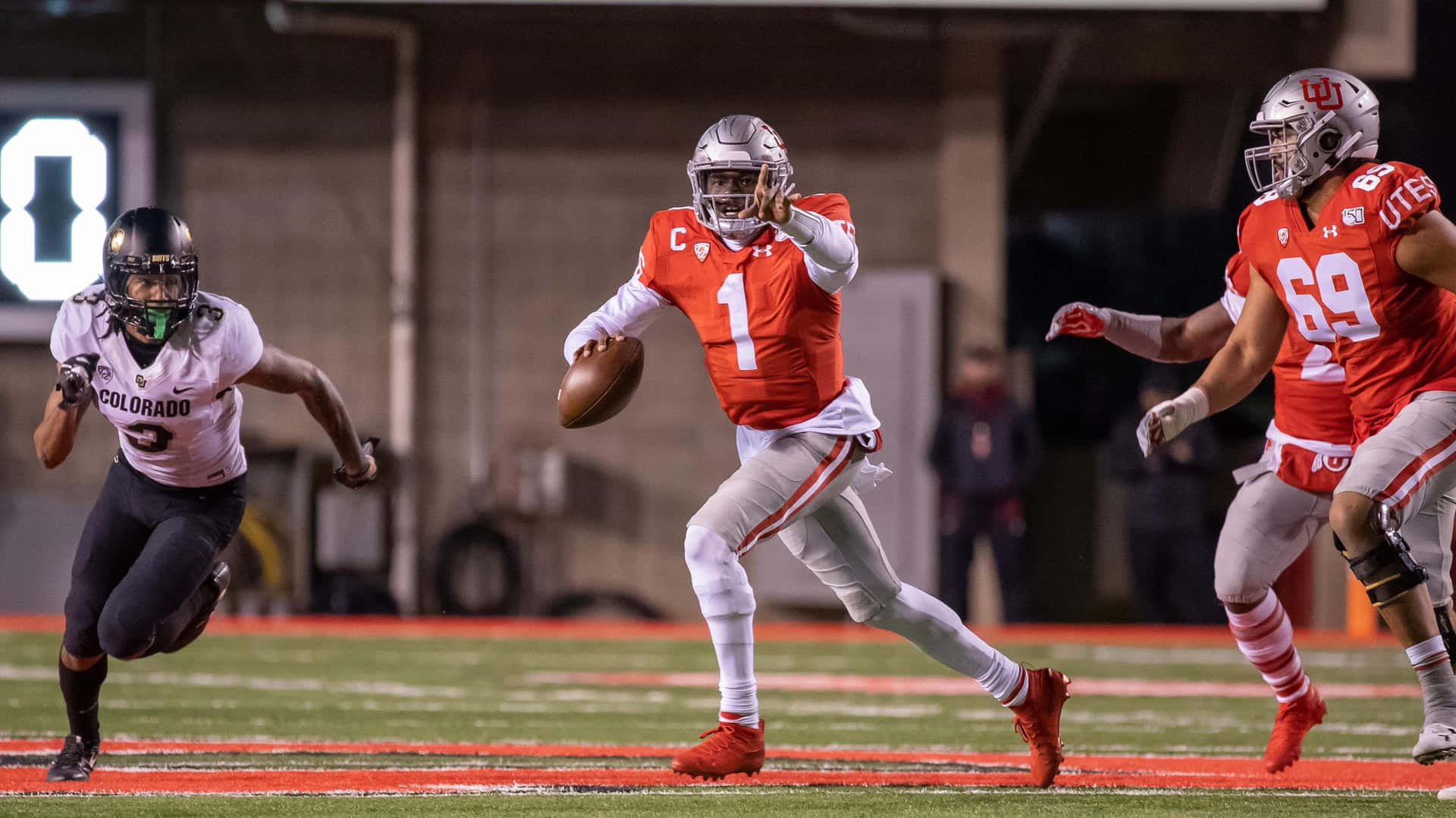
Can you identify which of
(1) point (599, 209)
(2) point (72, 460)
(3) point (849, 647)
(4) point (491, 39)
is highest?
(4) point (491, 39)

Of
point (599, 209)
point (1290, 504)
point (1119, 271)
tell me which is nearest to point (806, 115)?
point (599, 209)

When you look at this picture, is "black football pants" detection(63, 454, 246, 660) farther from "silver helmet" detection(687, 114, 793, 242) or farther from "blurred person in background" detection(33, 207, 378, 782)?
"silver helmet" detection(687, 114, 793, 242)

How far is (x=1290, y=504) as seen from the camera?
16.2ft

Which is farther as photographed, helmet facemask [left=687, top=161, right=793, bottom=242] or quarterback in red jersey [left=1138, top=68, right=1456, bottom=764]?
helmet facemask [left=687, top=161, right=793, bottom=242]

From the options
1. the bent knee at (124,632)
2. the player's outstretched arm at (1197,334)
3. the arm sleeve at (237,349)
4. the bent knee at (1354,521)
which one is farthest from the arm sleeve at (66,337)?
the bent knee at (1354,521)

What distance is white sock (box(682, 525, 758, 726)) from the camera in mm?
4367

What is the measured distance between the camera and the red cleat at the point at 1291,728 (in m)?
4.99

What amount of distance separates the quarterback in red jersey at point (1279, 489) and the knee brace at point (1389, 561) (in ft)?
1.88

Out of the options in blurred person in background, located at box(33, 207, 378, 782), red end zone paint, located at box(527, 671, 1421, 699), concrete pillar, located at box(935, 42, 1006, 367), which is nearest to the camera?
blurred person in background, located at box(33, 207, 378, 782)

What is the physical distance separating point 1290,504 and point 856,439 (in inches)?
52.4

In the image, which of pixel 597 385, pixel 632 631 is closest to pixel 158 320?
pixel 597 385

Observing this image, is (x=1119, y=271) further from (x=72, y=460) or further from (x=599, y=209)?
(x=72, y=460)

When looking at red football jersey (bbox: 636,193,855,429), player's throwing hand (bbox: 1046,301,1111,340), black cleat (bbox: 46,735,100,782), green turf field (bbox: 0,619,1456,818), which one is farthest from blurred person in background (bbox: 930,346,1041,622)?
black cleat (bbox: 46,735,100,782)

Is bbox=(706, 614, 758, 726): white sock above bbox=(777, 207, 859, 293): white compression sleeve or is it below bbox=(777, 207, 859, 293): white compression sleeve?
below
